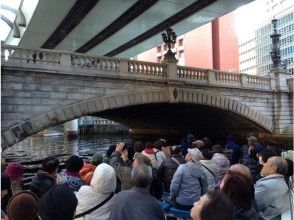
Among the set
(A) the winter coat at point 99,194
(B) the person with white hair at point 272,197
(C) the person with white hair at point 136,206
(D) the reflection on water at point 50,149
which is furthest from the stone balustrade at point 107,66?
(B) the person with white hair at point 272,197

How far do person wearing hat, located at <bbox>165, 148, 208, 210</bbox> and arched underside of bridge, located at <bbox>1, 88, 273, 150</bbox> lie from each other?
309 inches

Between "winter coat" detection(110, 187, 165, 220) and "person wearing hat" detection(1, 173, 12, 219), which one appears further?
"person wearing hat" detection(1, 173, 12, 219)

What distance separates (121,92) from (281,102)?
38.1 feet

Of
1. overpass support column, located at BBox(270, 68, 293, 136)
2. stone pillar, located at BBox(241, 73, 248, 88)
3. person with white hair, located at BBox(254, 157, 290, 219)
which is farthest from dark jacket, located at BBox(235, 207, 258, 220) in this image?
overpass support column, located at BBox(270, 68, 293, 136)

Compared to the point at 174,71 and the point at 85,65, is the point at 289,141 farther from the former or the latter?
the point at 85,65

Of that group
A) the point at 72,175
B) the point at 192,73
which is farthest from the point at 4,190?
the point at 192,73

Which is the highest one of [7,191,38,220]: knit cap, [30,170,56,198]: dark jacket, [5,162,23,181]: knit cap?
[7,191,38,220]: knit cap

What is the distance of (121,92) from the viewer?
49.4ft

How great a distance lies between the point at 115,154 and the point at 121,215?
2.70m

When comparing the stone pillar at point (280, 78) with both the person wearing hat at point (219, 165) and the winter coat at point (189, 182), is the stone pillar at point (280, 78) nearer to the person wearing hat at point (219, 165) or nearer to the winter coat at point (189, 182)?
the person wearing hat at point (219, 165)

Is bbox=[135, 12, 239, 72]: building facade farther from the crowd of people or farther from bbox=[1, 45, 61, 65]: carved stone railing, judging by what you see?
the crowd of people

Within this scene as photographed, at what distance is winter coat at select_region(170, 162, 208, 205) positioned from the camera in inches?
196

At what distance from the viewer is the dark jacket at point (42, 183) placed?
4.27 meters

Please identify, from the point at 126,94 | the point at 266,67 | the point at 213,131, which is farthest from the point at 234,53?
the point at 126,94
